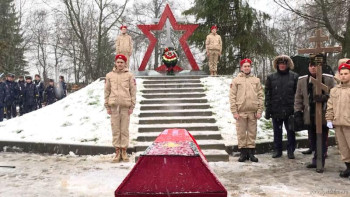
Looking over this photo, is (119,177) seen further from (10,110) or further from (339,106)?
(10,110)

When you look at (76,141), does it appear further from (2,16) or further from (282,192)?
(2,16)

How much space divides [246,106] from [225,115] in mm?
2570

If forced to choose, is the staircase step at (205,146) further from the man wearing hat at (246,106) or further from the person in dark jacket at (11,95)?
Result: the person in dark jacket at (11,95)

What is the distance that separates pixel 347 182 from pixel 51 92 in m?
13.9

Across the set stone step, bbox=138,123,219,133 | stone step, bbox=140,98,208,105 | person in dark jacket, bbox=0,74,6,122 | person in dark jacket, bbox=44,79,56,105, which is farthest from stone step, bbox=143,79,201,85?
person in dark jacket, bbox=44,79,56,105

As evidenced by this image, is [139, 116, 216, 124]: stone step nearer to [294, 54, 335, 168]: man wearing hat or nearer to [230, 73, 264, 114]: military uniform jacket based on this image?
[230, 73, 264, 114]: military uniform jacket

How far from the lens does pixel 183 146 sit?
3.40 meters

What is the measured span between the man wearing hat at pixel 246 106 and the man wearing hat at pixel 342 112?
4.91 feet

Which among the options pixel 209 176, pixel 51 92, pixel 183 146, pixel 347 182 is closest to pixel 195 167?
pixel 209 176

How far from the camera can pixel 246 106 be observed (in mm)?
6934

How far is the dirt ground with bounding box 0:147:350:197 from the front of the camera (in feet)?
16.2

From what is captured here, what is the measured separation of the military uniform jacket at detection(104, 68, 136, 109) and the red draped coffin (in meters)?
4.17

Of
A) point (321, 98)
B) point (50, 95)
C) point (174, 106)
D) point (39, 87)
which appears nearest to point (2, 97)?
point (39, 87)

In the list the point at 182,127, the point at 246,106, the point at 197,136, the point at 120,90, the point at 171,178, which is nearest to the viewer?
the point at 171,178
